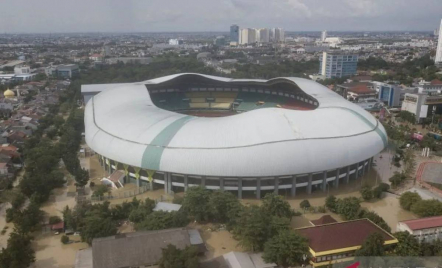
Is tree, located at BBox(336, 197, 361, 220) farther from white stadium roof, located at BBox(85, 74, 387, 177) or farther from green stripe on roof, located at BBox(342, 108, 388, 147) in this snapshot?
green stripe on roof, located at BBox(342, 108, 388, 147)

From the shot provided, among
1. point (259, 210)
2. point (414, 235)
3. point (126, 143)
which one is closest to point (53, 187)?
point (126, 143)

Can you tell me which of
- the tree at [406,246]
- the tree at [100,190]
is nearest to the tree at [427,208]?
the tree at [406,246]

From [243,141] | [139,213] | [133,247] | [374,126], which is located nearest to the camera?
[133,247]

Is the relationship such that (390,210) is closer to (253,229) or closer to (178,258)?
(253,229)

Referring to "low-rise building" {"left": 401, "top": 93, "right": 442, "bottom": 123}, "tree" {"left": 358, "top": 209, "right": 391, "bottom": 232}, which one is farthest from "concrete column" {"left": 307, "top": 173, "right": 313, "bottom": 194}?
"low-rise building" {"left": 401, "top": 93, "right": 442, "bottom": 123}

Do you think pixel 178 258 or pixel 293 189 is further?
pixel 293 189

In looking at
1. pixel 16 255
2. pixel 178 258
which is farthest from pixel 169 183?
pixel 16 255

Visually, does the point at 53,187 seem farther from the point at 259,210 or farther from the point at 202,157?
the point at 259,210

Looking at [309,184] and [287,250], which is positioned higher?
[287,250]
